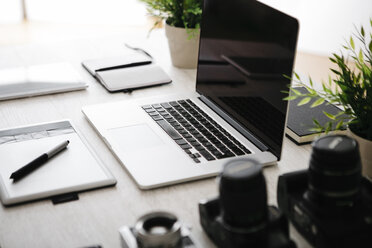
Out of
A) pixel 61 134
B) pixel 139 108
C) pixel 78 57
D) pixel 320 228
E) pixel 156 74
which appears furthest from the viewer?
pixel 78 57

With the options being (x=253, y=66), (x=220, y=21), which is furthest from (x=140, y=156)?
(x=220, y=21)

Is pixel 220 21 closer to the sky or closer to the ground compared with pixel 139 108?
closer to the sky

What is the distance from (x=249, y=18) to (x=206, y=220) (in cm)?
54

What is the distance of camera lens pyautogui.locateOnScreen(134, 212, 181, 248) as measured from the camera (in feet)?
2.83

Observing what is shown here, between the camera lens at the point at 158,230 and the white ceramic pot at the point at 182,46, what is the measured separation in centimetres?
99

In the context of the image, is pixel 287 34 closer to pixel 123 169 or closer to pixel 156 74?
pixel 123 169

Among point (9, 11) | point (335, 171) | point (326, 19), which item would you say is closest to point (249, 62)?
point (335, 171)

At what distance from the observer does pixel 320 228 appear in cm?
93

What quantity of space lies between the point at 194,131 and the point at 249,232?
536 mm

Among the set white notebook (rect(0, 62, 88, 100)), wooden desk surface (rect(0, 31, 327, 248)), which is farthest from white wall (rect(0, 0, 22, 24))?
wooden desk surface (rect(0, 31, 327, 248))

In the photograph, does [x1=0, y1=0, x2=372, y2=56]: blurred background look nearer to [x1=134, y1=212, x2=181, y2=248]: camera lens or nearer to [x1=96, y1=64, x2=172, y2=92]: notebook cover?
[x1=96, y1=64, x2=172, y2=92]: notebook cover

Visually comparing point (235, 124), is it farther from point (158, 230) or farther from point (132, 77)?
point (158, 230)

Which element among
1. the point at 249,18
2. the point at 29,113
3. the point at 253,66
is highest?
the point at 249,18

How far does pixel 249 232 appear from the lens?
88 centimetres
